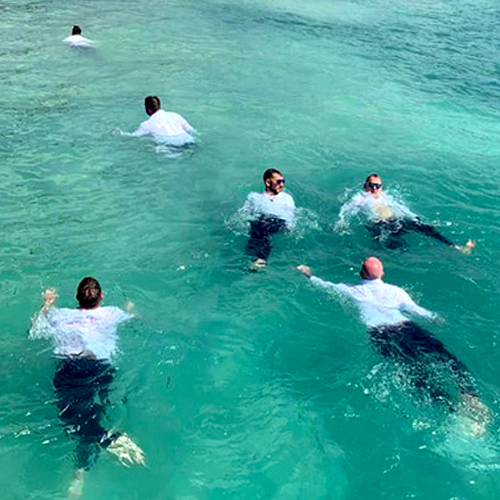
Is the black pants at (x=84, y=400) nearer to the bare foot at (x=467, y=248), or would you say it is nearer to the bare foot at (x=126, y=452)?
the bare foot at (x=126, y=452)

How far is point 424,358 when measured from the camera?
8.47 metres

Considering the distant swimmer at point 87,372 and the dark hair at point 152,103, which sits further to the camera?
the dark hair at point 152,103

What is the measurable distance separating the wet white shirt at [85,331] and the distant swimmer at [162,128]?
712 cm

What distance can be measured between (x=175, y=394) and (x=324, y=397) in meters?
1.94

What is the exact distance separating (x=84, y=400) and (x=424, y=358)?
4495mm

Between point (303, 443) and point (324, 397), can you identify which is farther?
point (324, 397)

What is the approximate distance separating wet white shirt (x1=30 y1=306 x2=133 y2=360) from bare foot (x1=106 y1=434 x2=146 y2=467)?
1.08 meters

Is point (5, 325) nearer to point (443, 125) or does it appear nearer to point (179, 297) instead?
point (179, 297)

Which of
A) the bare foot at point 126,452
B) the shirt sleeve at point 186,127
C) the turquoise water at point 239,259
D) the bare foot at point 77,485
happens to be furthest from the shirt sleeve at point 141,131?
the bare foot at point 77,485

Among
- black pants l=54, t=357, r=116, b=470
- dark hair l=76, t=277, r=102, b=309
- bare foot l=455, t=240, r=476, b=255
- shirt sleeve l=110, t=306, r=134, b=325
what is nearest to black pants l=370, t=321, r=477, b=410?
bare foot l=455, t=240, r=476, b=255

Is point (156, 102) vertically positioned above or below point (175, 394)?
above

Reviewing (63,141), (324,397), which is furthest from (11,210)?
(324,397)

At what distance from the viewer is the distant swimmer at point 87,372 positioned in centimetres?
714

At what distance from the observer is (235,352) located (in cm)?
877
